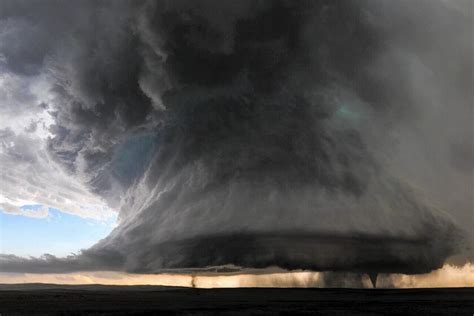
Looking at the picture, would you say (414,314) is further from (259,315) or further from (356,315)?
(259,315)

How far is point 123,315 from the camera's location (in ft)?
194

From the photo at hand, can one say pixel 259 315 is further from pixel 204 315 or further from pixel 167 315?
pixel 167 315

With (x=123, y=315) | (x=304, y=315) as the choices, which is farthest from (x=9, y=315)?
(x=304, y=315)

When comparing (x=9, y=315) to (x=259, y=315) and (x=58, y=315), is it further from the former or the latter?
(x=259, y=315)

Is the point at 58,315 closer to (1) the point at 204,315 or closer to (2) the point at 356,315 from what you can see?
(1) the point at 204,315

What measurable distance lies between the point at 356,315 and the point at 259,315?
13.4m

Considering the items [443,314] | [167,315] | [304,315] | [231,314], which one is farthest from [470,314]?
[167,315]

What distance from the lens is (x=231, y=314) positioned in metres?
61.1

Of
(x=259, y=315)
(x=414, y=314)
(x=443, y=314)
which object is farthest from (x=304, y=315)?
(x=443, y=314)

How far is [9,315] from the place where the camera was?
59.9 meters

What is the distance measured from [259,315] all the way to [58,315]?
91.1ft

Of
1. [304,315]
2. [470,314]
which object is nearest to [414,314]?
[470,314]

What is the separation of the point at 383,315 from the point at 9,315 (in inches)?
2041

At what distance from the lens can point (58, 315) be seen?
5944 cm
